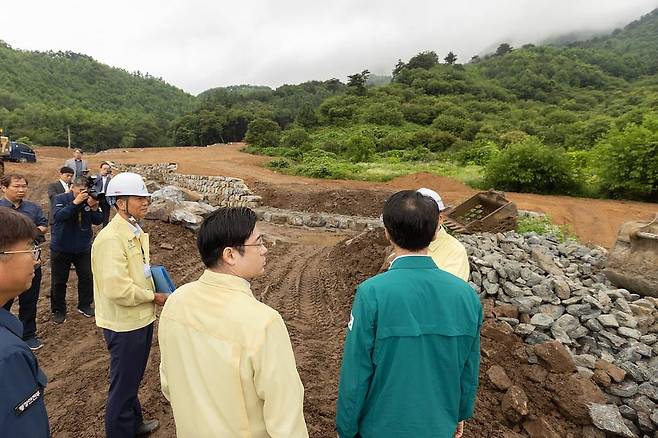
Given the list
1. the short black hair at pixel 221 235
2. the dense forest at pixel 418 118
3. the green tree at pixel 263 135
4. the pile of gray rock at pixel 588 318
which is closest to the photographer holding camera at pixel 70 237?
the short black hair at pixel 221 235

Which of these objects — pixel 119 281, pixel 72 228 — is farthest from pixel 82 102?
pixel 119 281

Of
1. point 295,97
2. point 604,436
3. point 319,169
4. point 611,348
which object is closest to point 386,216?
point 604,436

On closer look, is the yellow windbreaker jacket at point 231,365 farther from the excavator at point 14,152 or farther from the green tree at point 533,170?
the excavator at point 14,152

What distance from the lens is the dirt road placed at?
10016mm

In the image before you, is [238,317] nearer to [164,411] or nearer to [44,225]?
[164,411]

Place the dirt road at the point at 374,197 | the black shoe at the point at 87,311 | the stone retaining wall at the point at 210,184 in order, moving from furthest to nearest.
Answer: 1. the stone retaining wall at the point at 210,184
2. the dirt road at the point at 374,197
3. the black shoe at the point at 87,311

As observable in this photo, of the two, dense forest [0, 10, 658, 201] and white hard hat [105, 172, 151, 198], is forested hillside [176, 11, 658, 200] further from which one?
white hard hat [105, 172, 151, 198]

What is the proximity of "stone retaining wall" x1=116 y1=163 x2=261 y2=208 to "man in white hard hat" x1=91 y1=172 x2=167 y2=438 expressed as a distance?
358 inches

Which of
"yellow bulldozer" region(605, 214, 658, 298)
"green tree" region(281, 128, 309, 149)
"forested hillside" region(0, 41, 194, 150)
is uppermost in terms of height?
"forested hillside" region(0, 41, 194, 150)

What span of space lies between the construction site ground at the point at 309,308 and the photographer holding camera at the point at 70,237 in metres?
0.45

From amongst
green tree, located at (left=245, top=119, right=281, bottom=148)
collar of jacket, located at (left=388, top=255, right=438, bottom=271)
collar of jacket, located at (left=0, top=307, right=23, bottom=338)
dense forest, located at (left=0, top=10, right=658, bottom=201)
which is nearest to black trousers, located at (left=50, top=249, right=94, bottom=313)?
collar of jacket, located at (left=0, top=307, right=23, bottom=338)

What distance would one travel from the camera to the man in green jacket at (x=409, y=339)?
144 centimetres

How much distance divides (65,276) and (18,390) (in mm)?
3848

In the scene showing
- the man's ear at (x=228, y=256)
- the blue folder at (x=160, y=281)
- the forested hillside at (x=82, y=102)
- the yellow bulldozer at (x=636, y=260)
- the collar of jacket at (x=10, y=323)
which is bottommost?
the yellow bulldozer at (x=636, y=260)
